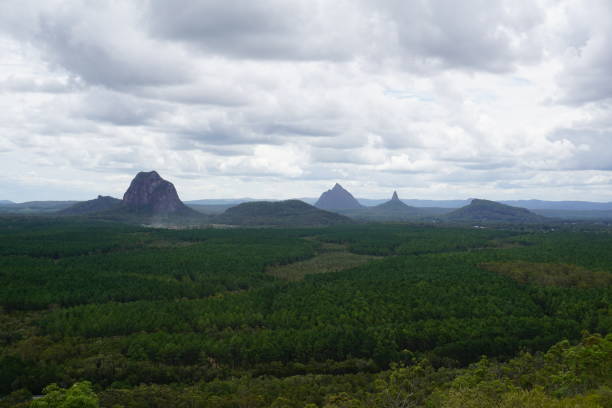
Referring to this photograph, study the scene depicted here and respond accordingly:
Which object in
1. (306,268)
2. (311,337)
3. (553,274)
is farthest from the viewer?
(306,268)

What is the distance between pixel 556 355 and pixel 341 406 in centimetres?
4059

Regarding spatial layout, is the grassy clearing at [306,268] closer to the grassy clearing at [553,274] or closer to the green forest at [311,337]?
the green forest at [311,337]

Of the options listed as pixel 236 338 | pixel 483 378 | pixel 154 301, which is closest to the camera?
pixel 483 378

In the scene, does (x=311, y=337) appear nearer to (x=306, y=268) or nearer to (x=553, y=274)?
(x=553, y=274)

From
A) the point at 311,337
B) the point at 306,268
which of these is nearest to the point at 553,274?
the point at 306,268

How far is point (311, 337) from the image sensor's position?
87.8 meters

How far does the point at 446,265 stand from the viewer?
534 ft

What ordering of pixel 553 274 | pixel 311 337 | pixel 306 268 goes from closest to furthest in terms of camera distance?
pixel 311 337, pixel 553 274, pixel 306 268

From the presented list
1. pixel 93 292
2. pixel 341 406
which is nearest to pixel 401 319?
pixel 341 406

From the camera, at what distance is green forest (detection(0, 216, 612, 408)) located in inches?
2491

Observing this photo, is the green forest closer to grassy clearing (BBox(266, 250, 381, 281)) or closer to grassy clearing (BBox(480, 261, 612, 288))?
grassy clearing (BBox(480, 261, 612, 288))

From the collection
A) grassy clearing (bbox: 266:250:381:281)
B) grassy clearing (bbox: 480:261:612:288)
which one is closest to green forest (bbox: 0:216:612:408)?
grassy clearing (bbox: 480:261:612:288)

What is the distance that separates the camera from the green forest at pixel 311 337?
63.3 m

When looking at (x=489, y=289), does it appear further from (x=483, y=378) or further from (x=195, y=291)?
(x=195, y=291)
